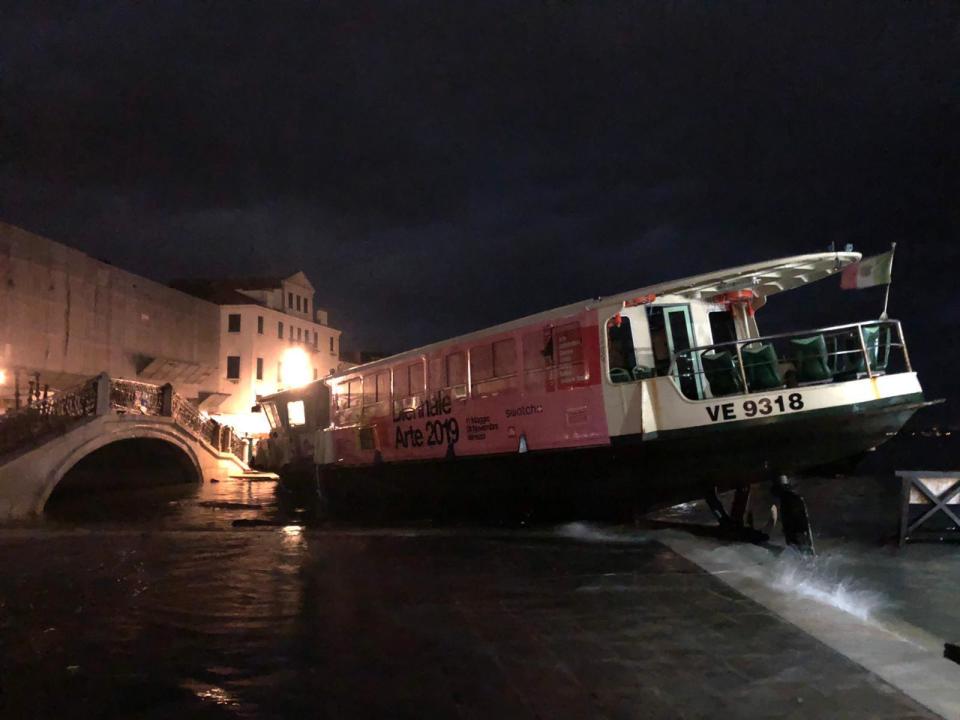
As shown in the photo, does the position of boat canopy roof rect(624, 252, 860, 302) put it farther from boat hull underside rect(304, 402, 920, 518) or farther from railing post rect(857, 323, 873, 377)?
boat hull underside rect(304, 402, 920, 518)

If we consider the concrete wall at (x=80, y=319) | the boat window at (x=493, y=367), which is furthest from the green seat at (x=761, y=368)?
the concrete wall at (x=80, y=319)

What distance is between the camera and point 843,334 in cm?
1021

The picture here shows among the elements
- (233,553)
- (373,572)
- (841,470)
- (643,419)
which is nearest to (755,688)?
(373,572)

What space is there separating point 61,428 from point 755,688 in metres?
18.8

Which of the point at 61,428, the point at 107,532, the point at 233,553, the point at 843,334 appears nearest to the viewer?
the point at 233,553

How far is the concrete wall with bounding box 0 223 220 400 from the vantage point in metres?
24.9

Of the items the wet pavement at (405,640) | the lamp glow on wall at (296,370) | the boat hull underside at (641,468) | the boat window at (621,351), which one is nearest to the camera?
the wet pavement at (405,640)

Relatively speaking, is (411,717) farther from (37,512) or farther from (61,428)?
(61,428)

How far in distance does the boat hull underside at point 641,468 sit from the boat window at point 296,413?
679 centimetres

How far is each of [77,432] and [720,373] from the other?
16.4m

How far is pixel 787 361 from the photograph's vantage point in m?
10.8

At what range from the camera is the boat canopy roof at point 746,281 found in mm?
10352

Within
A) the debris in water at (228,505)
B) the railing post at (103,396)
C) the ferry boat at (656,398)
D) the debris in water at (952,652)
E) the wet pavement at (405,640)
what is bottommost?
the debris in water at (952,652)

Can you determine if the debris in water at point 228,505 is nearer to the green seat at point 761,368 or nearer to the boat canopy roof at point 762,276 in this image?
the boat canopy roof at point 762,276
